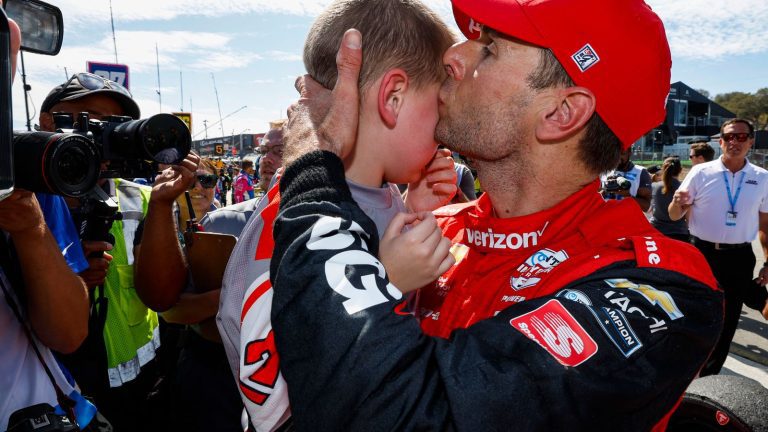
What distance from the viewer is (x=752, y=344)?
5895 millimetres

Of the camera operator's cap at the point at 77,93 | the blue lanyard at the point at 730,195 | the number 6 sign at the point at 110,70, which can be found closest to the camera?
the camera operator's cap at the point at 77,93

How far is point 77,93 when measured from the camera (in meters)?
2.74

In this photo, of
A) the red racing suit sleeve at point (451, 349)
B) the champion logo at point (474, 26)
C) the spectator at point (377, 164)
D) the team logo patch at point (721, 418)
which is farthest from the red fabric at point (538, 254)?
the team logo patch at point (721, 418)

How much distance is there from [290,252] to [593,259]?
2.33 ft

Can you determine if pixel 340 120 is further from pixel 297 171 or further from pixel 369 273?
pixel 369 273

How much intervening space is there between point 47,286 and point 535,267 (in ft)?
5.39

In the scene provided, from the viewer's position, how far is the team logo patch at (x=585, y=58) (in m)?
1.35

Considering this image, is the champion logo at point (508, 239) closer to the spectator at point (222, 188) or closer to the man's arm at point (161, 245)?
the man's arm at point (161, 245)

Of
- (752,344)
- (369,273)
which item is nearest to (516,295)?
(369,273)

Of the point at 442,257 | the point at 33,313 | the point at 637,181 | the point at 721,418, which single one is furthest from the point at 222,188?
the point at 442,257

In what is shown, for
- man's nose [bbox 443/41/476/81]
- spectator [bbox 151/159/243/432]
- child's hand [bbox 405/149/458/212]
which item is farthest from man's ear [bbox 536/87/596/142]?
spectator [bbox 151/159/243/432]

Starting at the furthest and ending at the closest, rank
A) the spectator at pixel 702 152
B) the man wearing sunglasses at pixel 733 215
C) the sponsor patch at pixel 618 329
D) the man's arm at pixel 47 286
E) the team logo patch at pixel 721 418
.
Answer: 1. the spectator at pixel 702 152
2. the man wearing sunglasses at pixel 733 215
3. the team logo patch at pixel 721 418
4. the man's arm at pixel 47 286
5. the sponsor patch at pixel 618 329

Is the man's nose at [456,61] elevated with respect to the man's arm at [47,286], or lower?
elevated

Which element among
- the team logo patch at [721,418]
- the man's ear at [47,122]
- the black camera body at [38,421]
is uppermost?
the man's ear at [47,122]
